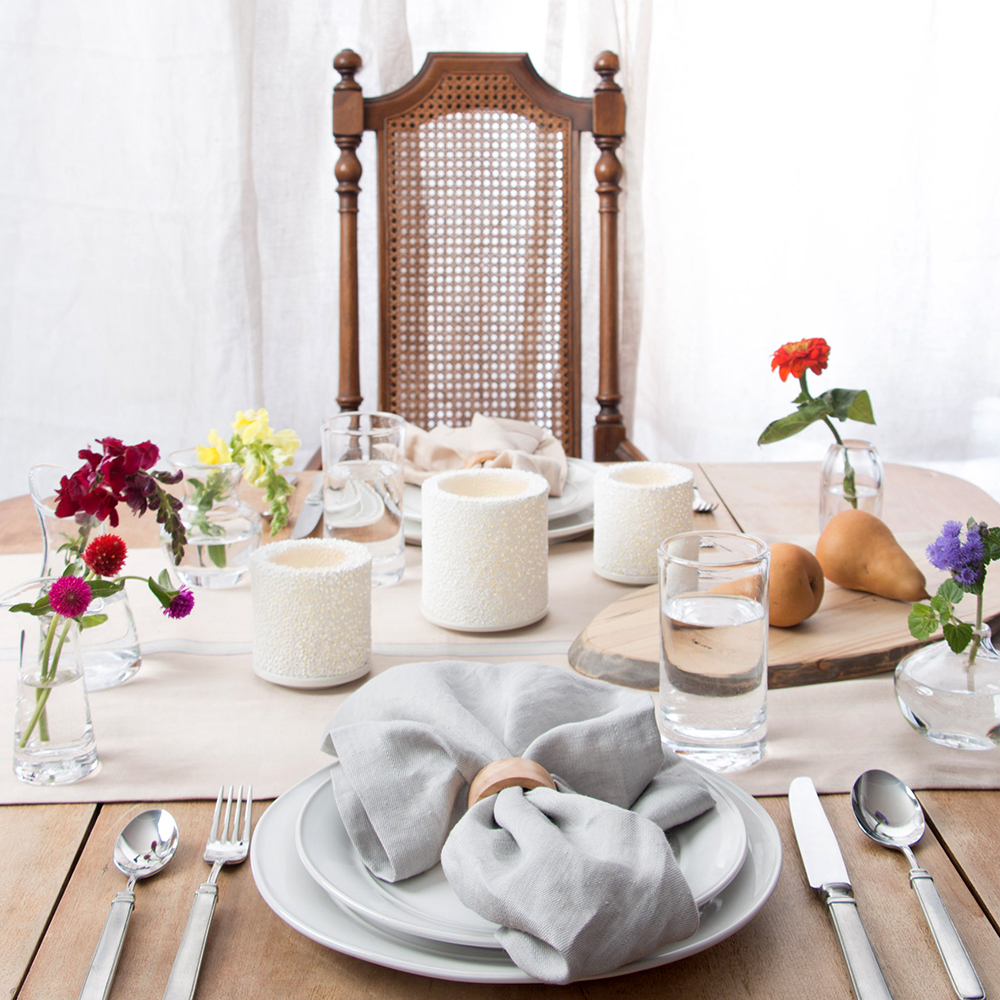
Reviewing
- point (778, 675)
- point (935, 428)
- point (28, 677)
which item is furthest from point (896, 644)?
point (935, 428)

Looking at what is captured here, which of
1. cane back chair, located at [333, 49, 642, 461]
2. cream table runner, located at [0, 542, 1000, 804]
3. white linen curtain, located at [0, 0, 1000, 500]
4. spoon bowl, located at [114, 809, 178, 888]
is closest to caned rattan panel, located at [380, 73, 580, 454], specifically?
cane back chair, located at [333, 49, 642, 461]

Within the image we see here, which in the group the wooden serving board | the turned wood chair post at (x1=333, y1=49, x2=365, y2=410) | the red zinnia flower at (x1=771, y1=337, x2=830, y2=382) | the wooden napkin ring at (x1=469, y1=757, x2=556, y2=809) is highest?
the turned wood chair post at (x1=333, y1=49, x2=365, y2=410)

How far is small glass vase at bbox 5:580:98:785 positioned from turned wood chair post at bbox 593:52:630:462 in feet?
3.90

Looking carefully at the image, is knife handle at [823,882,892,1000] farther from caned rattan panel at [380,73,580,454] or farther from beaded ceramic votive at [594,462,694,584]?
caned rattan panel at [380,73,580,454]

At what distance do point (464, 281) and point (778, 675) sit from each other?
128 centimetres

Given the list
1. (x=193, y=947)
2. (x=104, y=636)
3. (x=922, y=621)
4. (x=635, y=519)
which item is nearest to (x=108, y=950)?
(x=193, y=947)

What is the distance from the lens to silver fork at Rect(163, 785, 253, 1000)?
0.44m

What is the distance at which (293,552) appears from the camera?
0.78 m

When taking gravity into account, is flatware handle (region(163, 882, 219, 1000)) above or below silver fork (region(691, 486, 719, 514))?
below

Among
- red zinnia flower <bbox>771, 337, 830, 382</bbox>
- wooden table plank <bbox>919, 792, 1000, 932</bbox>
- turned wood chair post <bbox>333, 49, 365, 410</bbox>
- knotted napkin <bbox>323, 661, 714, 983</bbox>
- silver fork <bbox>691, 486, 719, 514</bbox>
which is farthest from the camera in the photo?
turned wood chair post <bbox>333, 49, 365, 410</bbox>

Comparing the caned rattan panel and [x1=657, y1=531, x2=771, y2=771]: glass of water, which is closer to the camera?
[x1=657, y1=531, x2=771, y2=771]: glass of water

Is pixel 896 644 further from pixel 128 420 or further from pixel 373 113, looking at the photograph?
pixel 128 420

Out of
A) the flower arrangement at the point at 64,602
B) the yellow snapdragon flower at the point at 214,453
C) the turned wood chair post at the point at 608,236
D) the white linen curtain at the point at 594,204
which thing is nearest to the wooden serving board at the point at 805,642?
the flower arrangement at the point at 64,602

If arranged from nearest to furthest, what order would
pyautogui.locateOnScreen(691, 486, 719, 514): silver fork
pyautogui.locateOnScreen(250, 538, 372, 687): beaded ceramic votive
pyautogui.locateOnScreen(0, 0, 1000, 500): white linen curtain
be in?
pyautogui.locateOnScreen(250, 538, 372, 687): beaded ceramic votive → pyautogui.locateOnScreen(691, 486, 719, 514): silver fork → pyautogui.locateOnScreen(0, 0, 1000, 500): white linen curtain
